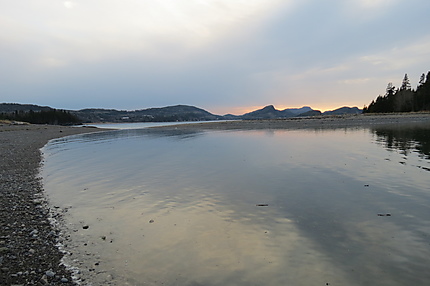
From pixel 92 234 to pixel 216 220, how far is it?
3878mm

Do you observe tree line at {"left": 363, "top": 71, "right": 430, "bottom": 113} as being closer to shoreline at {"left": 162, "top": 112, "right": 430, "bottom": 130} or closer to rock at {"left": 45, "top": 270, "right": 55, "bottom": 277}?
shoreline at {"left": 162, "top": 112, "right": 430, "bottom": 130}

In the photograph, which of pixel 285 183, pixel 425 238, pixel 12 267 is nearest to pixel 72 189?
pixel 12 267

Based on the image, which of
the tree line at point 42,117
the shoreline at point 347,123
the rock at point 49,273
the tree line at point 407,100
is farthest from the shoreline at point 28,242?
the tree line at point 42,117

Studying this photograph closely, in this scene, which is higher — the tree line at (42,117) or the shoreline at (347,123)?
the tree line at (42,117)

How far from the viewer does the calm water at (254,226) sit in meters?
5.31

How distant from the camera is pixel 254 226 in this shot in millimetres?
7547

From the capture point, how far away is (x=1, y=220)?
7.80 m

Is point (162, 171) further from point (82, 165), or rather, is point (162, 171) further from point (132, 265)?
point (132, 265)

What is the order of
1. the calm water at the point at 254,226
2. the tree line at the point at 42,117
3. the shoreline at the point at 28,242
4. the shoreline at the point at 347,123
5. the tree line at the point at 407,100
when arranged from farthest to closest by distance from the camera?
the tree line at the point at 42,117, the tree line at the point at 407,100, the shoreline at the point at 347,123, the calm water at the point at 254,226, the shoreline at the point at 28,242

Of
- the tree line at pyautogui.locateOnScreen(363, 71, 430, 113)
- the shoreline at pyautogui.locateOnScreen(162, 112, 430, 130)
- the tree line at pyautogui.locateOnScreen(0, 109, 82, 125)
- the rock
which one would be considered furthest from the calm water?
the tree line at pyautogui.locateOnScreen(0, 109, 82, 125)

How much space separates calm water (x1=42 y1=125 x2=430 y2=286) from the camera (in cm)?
531

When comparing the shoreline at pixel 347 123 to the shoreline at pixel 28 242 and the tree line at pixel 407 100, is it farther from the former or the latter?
the shoreline at pixel 28 242

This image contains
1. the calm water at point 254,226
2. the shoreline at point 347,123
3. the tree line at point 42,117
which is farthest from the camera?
the tree line at point 42,117

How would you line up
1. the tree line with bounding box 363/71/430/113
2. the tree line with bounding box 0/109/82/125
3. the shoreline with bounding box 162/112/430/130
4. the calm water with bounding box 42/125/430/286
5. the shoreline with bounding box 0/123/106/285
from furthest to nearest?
the tree line with bounding box 0/109/82/125 < the tree line with bounding box 363/71/430/113 < the shoreline with bounding box 162/112/430/130 < the calm water with bounding box 42/125/430/286 < the shoreline with bounding box 0/123/106/285
